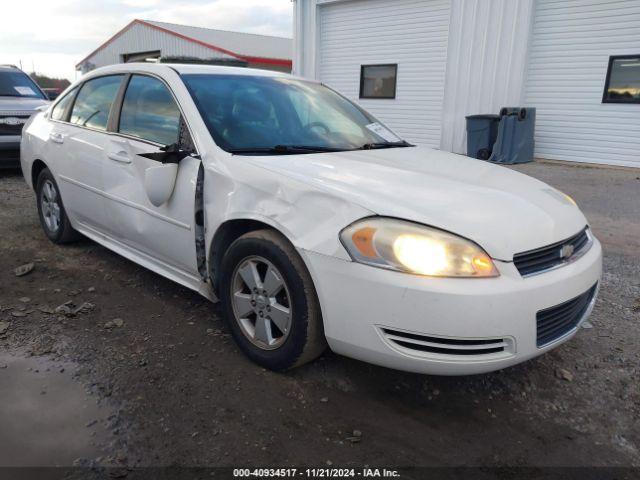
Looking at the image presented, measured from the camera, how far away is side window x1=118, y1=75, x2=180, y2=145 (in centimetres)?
322

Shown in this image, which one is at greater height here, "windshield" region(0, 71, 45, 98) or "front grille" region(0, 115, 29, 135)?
"windshield" region(0, 71, 45, 98)

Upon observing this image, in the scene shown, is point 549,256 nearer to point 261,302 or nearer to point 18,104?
point 261,302

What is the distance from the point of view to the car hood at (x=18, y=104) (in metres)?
7.94

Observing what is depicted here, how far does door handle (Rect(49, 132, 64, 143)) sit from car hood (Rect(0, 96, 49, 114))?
168 inches

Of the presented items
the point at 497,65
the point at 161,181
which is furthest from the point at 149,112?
the point at 497,65

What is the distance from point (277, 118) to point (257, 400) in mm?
1727

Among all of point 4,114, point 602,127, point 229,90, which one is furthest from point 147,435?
point 602,127

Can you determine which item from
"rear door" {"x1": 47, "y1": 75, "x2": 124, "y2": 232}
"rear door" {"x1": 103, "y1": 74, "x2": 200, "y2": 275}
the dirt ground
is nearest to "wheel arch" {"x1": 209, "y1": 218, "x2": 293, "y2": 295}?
"rear door" {"x1": 103, "y1": 74, "x2": 200, "y2": 275}

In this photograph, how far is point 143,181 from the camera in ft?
10.8

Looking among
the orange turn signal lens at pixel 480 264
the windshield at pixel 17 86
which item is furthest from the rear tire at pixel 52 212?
the windshield at pixel 17 86

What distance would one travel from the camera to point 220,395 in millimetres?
2551

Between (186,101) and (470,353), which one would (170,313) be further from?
(470,353)

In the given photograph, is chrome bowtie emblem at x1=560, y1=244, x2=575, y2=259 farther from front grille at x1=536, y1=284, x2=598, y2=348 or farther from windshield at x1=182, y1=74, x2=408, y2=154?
windshield at x1=182, y1=74, x2=408, y2=154

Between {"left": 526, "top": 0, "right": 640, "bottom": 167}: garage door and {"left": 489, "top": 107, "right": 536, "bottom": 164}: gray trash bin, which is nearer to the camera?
{"left": 526, "top": 0, "right": 640, "bottom": 167}: garage door
